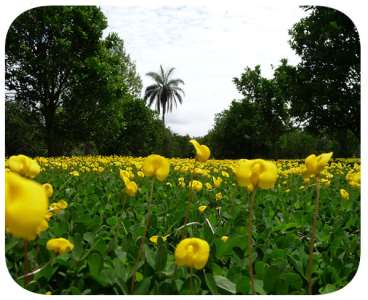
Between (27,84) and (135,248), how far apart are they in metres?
0.60

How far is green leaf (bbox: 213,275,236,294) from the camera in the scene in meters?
0.75

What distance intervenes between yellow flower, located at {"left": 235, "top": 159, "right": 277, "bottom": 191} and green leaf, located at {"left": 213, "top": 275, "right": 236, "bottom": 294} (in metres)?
0.25

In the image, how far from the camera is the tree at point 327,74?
115cm

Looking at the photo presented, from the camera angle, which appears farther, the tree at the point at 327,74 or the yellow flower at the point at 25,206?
the tree at the point at 327,74

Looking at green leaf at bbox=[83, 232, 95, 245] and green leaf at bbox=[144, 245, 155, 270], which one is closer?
green leaf at bbox=[144, 245, 155, 270]

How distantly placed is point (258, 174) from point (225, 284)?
28 cm

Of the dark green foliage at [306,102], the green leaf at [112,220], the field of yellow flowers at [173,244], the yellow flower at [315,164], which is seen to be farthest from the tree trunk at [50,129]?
the yellow flower at [315,164]

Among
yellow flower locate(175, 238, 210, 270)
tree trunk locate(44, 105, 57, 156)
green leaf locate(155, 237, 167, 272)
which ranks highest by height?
tree trunk locate(44, 105, 57, 156)

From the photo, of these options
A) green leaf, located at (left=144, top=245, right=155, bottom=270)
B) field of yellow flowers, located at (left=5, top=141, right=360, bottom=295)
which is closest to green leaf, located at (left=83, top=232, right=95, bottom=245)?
field of yellow flowers, located at (left=5, top=141, right=360, bottom=295)

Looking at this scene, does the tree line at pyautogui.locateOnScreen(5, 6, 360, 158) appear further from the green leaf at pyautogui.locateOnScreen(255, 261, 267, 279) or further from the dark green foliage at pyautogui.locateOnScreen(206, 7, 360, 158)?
the green leaf at pyautogui.locateOnScreen(255, 261, 267, 279)

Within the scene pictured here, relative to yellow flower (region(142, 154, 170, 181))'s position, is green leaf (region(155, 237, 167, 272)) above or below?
below

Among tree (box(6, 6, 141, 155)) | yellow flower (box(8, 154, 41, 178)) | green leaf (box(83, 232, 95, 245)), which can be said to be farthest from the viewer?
tree (box(6, 6, 141, 155))

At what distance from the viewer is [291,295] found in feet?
2.51

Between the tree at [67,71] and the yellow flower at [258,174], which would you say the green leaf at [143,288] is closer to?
the yellow flower at [258,174]
